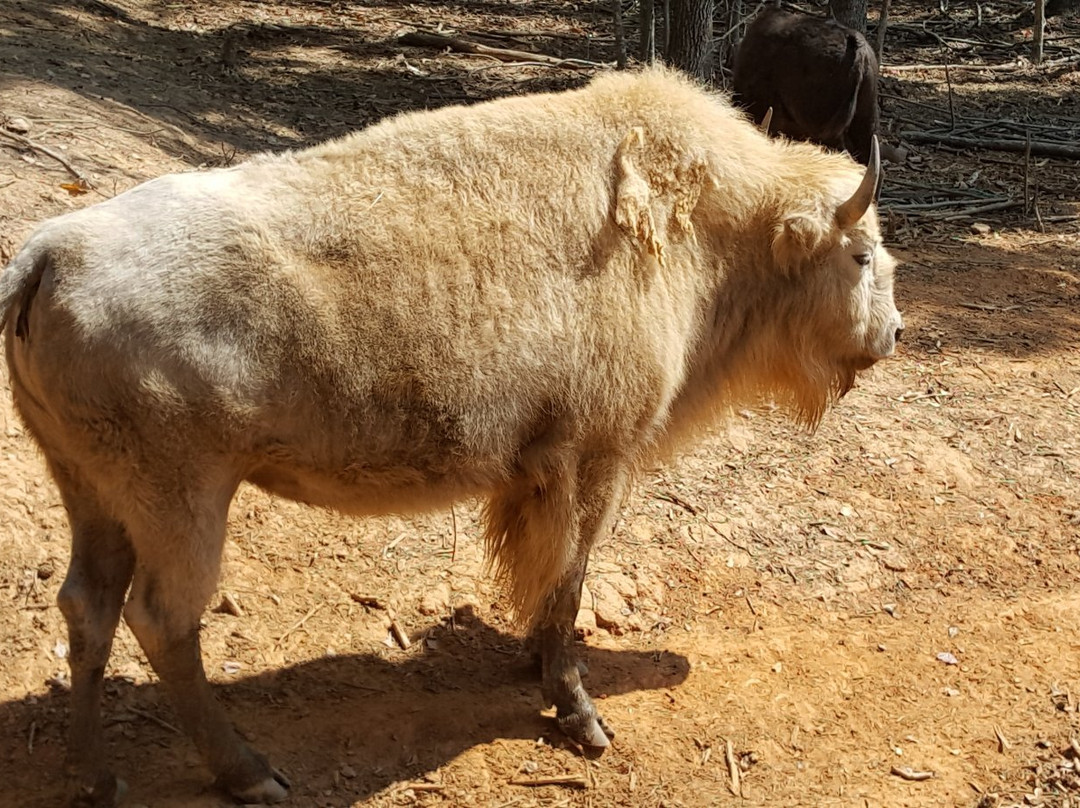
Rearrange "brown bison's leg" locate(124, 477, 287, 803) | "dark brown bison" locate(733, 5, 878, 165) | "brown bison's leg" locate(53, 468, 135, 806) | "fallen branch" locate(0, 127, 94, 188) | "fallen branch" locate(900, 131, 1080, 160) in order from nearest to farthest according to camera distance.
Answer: "brown bison's leg" locate(124, 477, 287, 803)
"brown bison's leg" locate(53, 468, 135, 806)
"fallen branch" locate(0, 127, 94, 188)
"dark brown bison" locate(733, 5, 878, 165)
"fallen branch" locate(900, 131, 1080, 160)

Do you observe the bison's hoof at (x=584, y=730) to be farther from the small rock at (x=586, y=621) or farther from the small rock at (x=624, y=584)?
the small rock at (x=624, y=584)

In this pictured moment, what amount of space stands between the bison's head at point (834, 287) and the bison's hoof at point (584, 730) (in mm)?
1547

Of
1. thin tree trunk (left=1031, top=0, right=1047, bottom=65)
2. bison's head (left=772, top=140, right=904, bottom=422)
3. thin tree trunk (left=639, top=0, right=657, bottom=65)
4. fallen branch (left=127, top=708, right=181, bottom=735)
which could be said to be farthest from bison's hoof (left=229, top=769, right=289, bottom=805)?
thin tree trunk (left=1031, top=0, right=1047, bottom=65)

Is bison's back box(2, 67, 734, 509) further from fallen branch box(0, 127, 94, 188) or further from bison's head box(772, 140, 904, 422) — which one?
fallen branch box(0, 127, 94, 188)

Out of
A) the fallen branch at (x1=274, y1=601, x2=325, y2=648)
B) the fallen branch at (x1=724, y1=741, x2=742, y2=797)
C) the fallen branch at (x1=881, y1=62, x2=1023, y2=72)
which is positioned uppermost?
the fallen branch at (x1=881, y1=62, x2=1023, y2=72)

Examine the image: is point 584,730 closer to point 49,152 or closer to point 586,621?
point 586,621

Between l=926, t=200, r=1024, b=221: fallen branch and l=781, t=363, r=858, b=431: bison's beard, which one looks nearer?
l=781, t=363, r=858, b=431: bison's beard

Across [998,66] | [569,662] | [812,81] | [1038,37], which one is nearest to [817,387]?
[569,662]

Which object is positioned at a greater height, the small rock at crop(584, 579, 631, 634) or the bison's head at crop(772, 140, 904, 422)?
the bison's head at crop(772, 140, 904, 422)

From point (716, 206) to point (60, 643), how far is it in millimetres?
2953

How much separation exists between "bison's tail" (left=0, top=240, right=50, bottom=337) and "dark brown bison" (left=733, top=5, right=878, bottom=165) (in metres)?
8.40

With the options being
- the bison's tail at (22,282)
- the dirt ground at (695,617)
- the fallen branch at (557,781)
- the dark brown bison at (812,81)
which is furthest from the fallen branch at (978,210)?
the bison's tail at (22,282)

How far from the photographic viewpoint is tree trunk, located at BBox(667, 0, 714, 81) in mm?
9477

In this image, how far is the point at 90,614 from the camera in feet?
12.4
